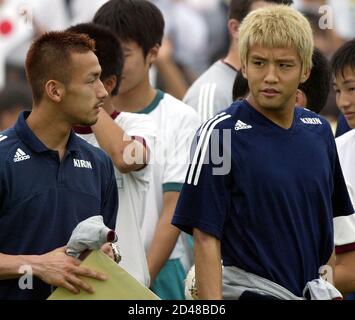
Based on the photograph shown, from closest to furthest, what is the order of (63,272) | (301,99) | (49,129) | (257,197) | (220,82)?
(63,272), (257,197), (49,129), (301,99), (220,82)

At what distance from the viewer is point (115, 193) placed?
667cm

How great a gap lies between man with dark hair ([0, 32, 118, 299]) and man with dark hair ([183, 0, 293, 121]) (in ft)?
6.64

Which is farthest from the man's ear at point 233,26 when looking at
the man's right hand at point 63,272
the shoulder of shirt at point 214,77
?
the man's right hand at point 63,272

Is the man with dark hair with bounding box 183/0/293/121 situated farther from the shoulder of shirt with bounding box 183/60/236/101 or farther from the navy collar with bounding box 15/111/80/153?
the navy collar with bounding box 15/111/80/153

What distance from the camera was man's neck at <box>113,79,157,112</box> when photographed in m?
8.02

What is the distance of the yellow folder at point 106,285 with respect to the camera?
588 centimetres

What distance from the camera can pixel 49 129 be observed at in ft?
20.9

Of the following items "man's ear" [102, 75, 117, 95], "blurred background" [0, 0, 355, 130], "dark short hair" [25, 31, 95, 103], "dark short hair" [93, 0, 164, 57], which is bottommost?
"blurred background" [0, 0, 355, 130]

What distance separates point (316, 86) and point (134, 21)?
4.02ft

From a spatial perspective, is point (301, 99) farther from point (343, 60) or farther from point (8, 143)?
point (8, 143)

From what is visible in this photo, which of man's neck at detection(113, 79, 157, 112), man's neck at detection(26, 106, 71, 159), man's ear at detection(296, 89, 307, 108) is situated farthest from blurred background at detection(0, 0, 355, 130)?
man's neck at detection(26, 106, 71, 159)

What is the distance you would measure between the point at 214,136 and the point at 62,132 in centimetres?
71

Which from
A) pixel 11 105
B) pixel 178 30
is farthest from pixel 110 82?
pixel 178 30

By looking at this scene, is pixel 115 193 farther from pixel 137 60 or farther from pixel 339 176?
pixel 137 60
